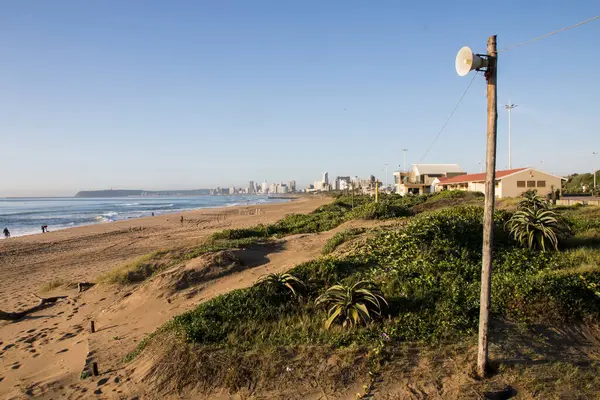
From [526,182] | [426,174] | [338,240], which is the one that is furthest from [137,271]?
[426,174]

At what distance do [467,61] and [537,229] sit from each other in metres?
7.31

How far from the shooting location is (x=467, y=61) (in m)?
4.30

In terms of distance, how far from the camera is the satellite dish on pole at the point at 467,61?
425 centimetres

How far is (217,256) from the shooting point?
36.8 feet

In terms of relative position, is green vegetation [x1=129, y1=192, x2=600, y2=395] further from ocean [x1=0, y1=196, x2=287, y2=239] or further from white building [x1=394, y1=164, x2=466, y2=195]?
white building [x1=394, y1=164, x2=466, y2=195]

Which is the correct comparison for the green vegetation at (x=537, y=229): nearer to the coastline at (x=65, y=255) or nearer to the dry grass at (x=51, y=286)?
the coastline at (x=65, y=255)

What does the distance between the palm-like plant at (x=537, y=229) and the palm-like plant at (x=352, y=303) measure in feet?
18.0

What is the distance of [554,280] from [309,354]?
5.23m

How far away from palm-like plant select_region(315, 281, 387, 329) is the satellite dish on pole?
3859mm

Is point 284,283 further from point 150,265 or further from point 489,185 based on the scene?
point 150,265

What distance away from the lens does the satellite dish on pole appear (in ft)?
13.9

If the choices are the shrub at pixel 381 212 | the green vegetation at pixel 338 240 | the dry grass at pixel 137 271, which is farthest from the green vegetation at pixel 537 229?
the dry grass at pixel 137 271

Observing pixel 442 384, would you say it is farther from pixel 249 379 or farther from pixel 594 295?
pixel 594 295

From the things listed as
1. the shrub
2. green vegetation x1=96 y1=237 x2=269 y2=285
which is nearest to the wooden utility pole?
green vegetation x1=96 y1=237 x2=269 y2=285
